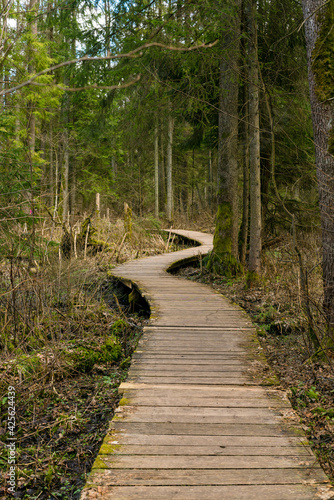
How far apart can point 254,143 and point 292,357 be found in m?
4.67

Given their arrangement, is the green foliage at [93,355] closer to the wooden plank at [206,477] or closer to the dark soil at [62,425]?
the dark soil at [62,425]

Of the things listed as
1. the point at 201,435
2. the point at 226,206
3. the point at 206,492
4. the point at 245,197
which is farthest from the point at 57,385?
the point at 245,197

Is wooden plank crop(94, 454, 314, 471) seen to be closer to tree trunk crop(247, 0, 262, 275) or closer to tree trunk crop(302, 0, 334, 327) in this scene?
tree trunk crop(302, 0, 334, 327)

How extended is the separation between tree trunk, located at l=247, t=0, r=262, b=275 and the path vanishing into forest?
347cm

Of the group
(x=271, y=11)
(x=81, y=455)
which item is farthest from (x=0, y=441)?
(x=271, y=11)

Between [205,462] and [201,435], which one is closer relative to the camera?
[205,462]

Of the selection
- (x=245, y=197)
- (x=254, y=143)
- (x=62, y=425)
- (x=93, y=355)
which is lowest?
(x=62, y=425)

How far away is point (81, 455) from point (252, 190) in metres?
6.36

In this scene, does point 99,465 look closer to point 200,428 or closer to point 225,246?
point 200,428

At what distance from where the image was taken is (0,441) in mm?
3688

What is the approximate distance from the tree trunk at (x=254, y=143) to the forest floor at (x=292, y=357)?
71cm

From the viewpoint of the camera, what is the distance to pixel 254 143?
8.48 meters

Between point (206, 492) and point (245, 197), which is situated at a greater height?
point (245, 197)

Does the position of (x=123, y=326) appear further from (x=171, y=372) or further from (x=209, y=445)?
(x=209, y=445)
